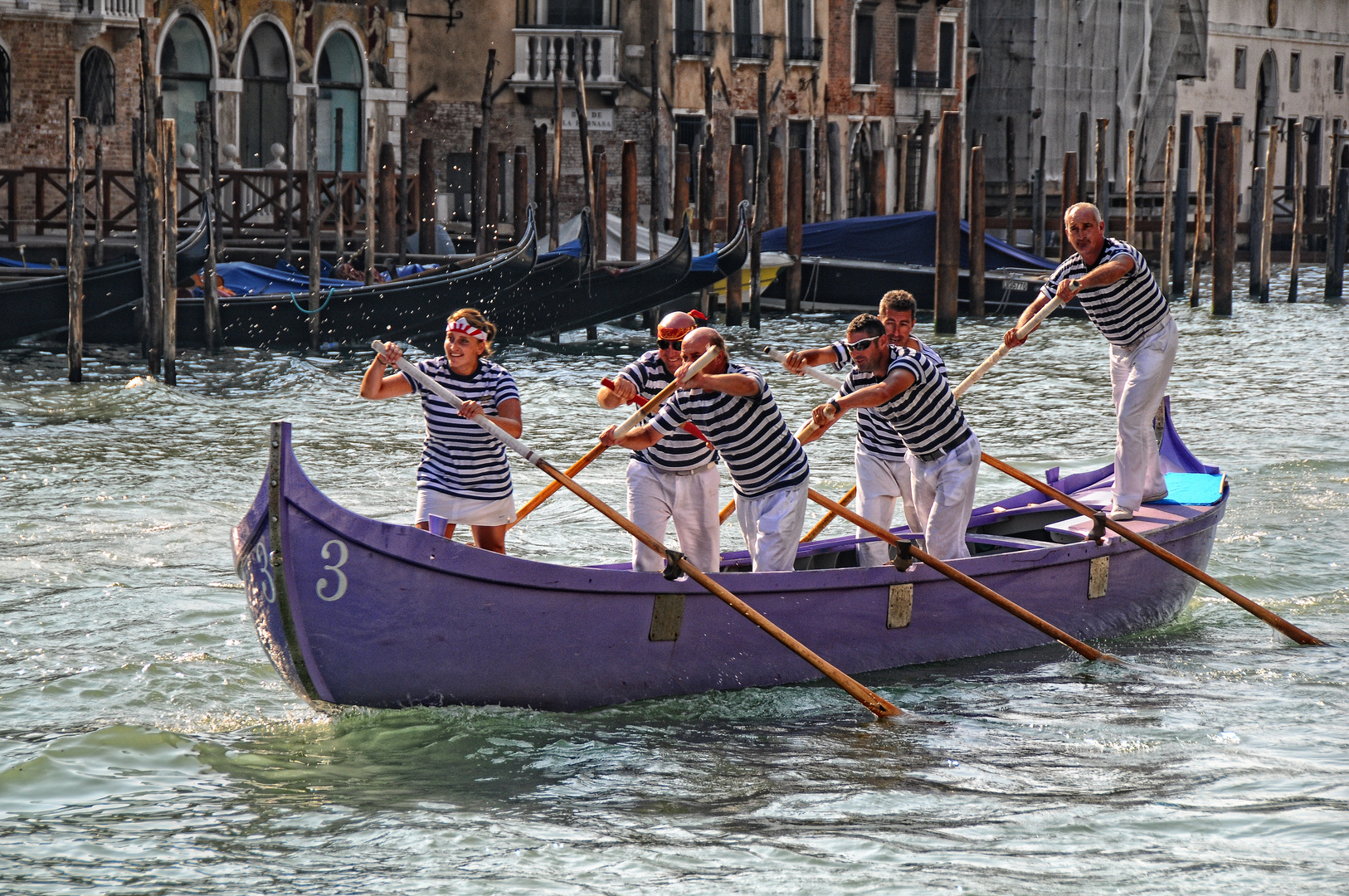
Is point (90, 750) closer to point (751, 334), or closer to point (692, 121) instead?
point (751, 334)

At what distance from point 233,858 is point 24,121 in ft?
45.3

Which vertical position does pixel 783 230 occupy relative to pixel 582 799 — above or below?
above

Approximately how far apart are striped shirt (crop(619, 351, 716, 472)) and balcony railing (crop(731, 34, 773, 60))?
17.5 meters

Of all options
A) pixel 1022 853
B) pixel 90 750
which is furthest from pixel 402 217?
pixel 1022 853

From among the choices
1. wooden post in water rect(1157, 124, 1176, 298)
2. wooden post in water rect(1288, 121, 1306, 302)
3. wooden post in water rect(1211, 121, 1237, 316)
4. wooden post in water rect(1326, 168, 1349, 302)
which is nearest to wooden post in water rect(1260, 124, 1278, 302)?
wooden post in water rect(1288, 121, 1306, 302)

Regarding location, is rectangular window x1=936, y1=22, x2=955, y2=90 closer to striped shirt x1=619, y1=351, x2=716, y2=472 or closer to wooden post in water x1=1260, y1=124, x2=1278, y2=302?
wooden post in water x1=1260, y1=124, x2=1278, y2=302

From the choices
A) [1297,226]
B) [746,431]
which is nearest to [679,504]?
[746,431]

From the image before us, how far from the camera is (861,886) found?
3973 mm

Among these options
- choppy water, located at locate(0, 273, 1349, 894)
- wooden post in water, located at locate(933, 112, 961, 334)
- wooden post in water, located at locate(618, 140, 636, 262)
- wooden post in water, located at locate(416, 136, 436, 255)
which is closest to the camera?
choppy water, located at locate(0, 273, 1349, 894)

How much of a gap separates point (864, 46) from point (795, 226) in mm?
8008

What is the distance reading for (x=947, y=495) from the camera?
562 centimetres

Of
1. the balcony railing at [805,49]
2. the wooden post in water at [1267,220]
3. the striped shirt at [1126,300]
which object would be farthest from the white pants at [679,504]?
the balcony railing at [805,49]

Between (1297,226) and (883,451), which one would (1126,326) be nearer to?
(883,451)

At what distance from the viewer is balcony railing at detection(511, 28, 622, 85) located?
2098 cm
